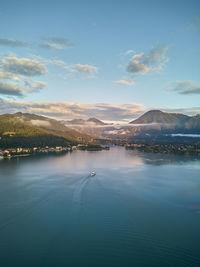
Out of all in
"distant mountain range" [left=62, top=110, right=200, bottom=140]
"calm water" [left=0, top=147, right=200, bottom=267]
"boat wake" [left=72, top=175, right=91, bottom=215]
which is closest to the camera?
"calm water" [left=0, top=147, right=200, bottom=267]

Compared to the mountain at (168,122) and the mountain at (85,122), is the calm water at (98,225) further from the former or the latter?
the mountain at (85,122)

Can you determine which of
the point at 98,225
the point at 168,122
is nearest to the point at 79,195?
the point at 98,225

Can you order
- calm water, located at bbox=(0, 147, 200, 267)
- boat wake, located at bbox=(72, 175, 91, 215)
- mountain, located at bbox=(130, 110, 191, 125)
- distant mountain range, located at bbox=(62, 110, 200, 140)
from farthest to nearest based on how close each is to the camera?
mountain, located at bbox=(130, 110, 191, 125) → distant mountain range, located at bbox=(62, 110, 200, 140) → boat wake, located at bbox=(72, 175, 91, 215) → calm water, located at bbox=(0, 147, 200, 267)

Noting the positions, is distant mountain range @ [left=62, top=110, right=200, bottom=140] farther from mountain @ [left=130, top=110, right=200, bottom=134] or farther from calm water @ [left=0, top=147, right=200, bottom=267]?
calm water @ [left=0, top=147, right=200, bottom=267]

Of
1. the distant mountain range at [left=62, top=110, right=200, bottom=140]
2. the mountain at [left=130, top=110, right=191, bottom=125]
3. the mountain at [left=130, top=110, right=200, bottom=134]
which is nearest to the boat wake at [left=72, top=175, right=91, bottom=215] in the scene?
the distant mountain range at [left=62, top=110, right=200, bottom=140]

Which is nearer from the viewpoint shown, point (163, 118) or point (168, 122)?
point (168, 122)

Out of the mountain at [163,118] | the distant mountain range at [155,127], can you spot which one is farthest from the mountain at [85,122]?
the mountain at [163,118]

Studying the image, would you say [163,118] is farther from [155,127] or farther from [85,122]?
[85,122]

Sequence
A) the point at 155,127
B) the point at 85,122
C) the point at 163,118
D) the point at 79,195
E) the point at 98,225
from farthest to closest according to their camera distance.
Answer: the point at 85,122, the point at 163,118, the point at 155,127, the point at 79,195, the point at 98,225
